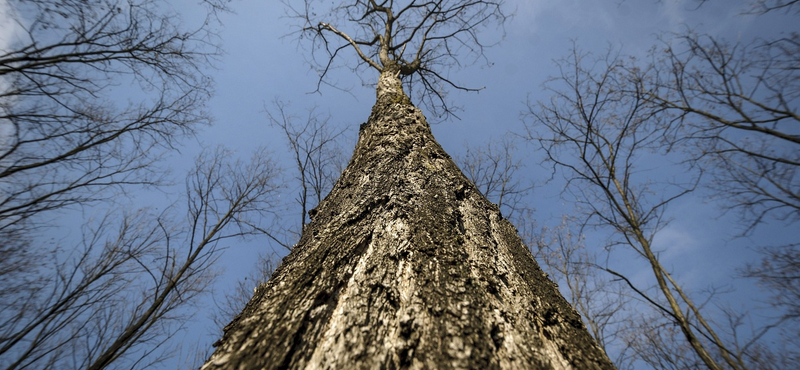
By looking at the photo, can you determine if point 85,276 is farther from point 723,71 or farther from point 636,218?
point 723,71

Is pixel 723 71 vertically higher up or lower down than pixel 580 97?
lower down

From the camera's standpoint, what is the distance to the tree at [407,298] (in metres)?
0.73

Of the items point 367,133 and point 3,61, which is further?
point 3,61

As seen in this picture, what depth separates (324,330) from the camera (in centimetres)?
80

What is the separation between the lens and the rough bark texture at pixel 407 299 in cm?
72

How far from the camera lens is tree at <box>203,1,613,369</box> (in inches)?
28.6

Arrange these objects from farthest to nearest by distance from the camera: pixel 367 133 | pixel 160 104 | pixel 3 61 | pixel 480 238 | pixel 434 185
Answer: pixel 160 104
pixel 3 61
pixel 367 133
pixel 434 185
pixel 480 238

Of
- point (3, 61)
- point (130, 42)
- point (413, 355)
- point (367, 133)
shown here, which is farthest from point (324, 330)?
point (130, 42)

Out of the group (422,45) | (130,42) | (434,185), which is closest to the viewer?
(434,185)

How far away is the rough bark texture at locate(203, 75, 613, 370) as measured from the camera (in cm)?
72

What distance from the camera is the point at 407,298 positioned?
0.86m

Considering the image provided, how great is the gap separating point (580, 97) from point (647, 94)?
2.67 feet

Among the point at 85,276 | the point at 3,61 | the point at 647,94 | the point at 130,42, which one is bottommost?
the point at 647,94

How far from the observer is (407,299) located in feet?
2.82
